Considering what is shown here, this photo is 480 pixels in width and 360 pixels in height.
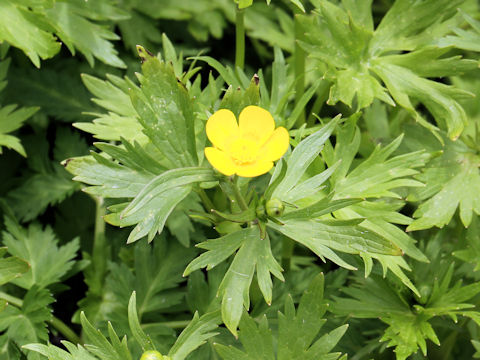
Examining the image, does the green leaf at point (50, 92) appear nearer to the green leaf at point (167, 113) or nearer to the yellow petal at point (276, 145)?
the green leaf at point (167, 113)

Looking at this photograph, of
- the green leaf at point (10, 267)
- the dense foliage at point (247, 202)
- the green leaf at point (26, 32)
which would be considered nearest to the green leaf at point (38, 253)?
the dense foliage at point (247, 202)

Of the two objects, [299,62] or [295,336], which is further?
[299,62]

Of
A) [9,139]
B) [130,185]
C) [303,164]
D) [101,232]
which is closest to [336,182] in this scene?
[303,164]

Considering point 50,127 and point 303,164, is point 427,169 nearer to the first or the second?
point 303,164

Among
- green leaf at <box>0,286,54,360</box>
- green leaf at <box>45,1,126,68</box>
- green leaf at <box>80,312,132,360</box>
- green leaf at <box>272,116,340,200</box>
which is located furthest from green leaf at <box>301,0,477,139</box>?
green leaf at <box>0,286,54,360</box>

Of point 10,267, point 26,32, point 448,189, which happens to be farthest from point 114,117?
point 448,189

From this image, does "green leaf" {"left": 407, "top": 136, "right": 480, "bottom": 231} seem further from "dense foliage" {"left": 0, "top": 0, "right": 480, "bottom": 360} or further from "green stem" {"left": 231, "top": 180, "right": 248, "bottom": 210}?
"green stem" {"left": 231, "top": 180, "right": 248, "bottom": 210}

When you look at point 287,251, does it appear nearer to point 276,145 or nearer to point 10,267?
point 276,145
